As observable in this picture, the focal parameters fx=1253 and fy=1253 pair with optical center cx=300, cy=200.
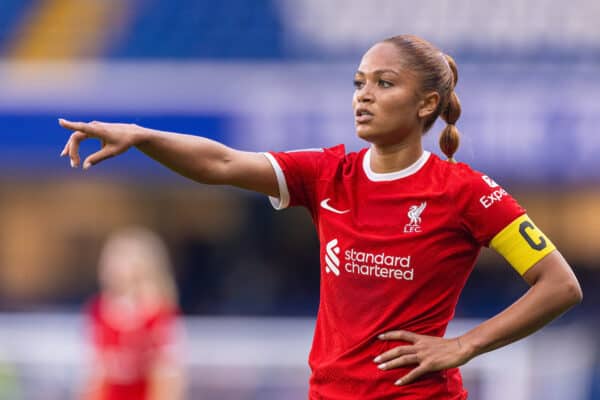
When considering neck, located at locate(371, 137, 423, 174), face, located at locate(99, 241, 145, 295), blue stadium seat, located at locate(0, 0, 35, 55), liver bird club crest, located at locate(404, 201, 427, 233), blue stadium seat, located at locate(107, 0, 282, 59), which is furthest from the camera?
blue stadium seat, located at locate(107, 0, 282, 59)

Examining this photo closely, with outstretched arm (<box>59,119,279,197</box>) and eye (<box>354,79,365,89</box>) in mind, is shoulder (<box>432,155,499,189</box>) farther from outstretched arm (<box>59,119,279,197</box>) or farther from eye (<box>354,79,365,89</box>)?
outstretched arm (<box>59,119,279,197</box>)

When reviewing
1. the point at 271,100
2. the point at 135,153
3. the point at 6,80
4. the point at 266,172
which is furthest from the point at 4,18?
the point at 266,172

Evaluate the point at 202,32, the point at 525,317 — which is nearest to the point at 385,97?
the point at 525,317

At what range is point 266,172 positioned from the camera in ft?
13.6

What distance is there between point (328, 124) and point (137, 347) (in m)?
4.90

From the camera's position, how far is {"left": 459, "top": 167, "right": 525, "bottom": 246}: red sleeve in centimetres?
394

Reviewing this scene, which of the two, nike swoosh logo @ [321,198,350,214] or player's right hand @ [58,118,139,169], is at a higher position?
player's right hand @ [58,118,139,169]

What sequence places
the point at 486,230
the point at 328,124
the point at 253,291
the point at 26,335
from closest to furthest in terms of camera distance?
the point at 486,230 < the point at 26,335 < the point at 328,124 < the point at 253,291

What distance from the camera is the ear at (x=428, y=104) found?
4.09 metres

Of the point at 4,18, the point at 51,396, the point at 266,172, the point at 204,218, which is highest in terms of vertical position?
the point at 4,18

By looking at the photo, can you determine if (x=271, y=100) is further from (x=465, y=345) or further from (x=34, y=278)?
(x=465, y=345)

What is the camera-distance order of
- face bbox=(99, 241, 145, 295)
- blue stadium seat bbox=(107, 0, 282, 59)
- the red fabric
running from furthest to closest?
blue stadium seat bbox=(107, 0, 282, 59), face bbox=(99, 241, 145, 295), the red fabric

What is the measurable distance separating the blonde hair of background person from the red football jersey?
4.12 m

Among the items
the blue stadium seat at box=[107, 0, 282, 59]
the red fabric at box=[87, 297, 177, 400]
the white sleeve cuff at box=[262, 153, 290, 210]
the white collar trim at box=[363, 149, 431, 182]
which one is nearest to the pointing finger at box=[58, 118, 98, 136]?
the white sleeve cuff at box=[262, 153, 290, 210]
